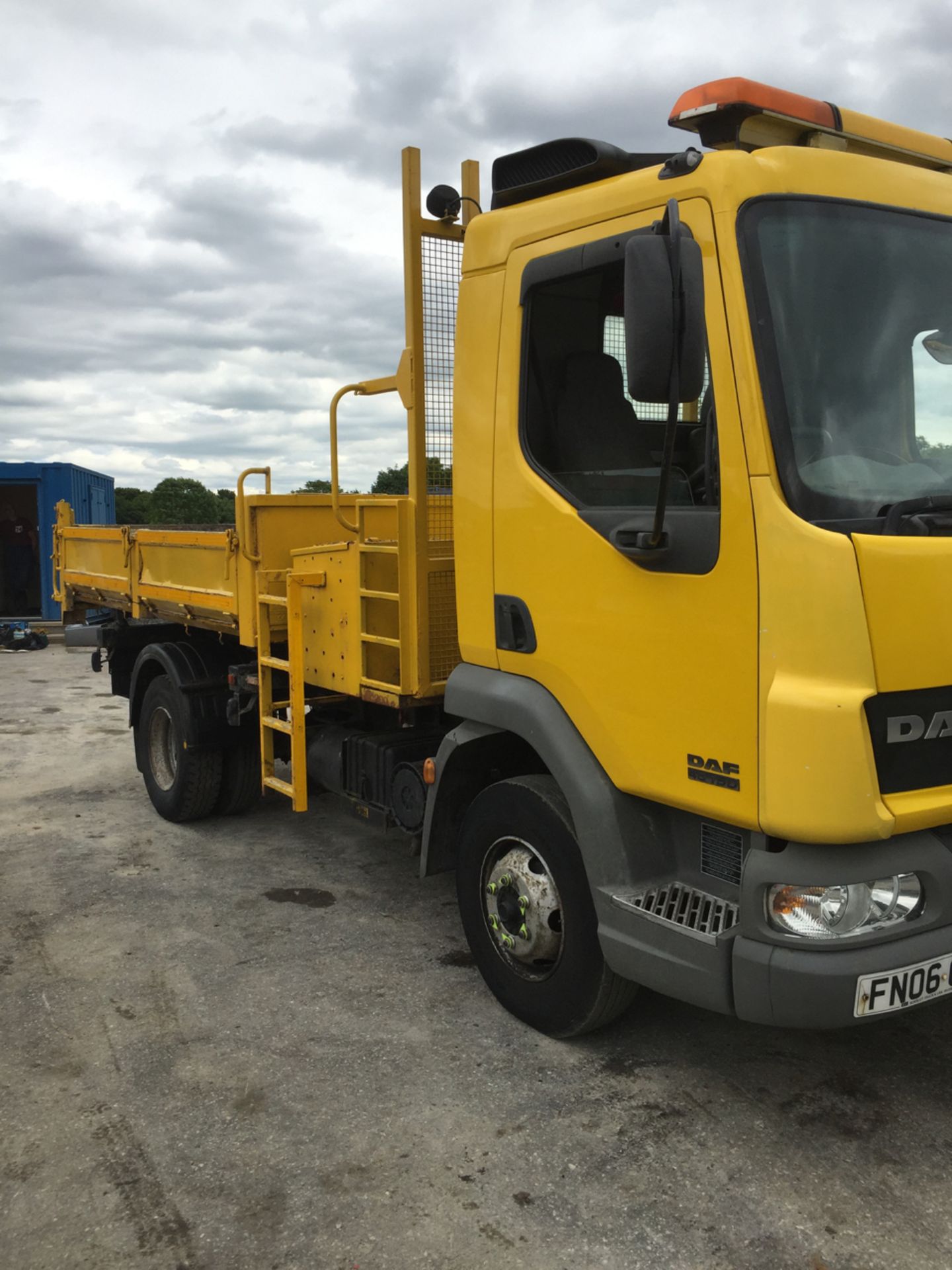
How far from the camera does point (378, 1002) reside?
12.7 feet

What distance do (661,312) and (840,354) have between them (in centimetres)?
55

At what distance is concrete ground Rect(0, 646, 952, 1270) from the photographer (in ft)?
8.43

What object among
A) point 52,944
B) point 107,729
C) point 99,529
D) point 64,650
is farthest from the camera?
point 64,650

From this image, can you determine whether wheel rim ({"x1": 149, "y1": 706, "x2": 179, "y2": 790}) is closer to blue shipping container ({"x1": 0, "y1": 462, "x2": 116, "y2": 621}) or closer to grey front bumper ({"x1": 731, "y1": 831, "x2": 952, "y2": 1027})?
grey front bumper ({"x1": 731, "y1": 831, "x2": 952, "y2": 1027})

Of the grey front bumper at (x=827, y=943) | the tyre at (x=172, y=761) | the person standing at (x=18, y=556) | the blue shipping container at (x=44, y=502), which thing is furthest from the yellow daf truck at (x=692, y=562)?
the person standing at (x=18, y=556)

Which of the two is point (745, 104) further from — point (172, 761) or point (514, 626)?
point (172, 761)

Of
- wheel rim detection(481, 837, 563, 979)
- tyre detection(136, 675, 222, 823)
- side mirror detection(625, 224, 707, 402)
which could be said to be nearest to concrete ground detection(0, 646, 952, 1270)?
wheel rim detection(481, 837, 563, 979)

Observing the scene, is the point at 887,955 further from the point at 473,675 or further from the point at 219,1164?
the point at 219,1164

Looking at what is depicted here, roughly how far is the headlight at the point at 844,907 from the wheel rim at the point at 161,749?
4462 millimetres

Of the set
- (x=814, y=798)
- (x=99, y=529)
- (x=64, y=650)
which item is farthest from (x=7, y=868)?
(x=64, y=650)

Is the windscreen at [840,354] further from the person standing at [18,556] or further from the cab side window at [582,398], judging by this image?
the person standing at [18,556]

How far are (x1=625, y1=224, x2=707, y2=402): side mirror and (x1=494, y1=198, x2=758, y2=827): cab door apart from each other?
20 centimetres

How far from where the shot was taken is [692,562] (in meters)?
2.74

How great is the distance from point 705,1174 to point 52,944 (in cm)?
300
